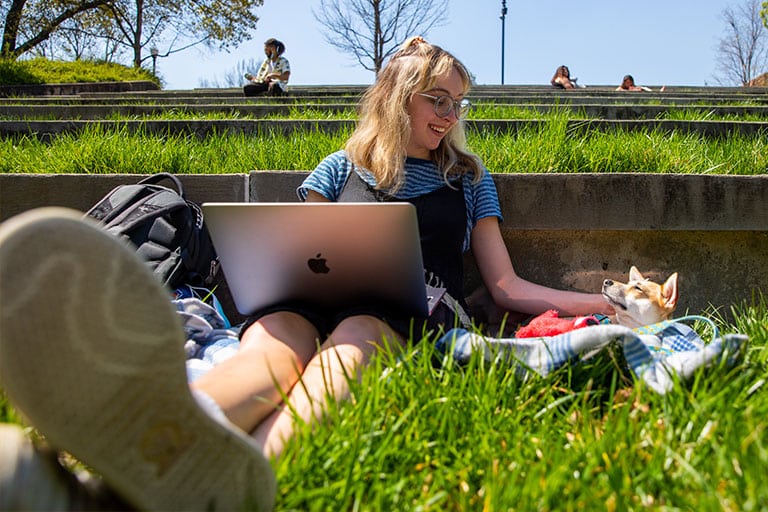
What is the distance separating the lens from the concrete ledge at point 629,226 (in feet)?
9.88

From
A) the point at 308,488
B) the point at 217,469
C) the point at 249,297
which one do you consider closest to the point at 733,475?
the point at 308,488

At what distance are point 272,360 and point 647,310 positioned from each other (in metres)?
1.33

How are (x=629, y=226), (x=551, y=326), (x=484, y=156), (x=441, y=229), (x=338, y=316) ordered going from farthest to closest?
(x=484, y=156), (x=629, y=226), (x=441, y=229), (x=551, y=326), (x=338, y=316)

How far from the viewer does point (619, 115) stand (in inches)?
244

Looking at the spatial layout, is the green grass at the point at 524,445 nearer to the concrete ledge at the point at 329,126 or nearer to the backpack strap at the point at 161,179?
the backpack strap at the point at 161,179

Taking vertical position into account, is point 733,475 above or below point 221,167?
below

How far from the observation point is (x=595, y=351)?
1810 millimetres

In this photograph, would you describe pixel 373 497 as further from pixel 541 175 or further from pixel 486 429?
pixel 541 175

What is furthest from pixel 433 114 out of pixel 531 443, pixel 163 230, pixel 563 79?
pixel 563 79

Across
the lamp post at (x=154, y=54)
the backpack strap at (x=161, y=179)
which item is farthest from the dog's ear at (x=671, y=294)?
the lamp post at (x=154, y=54)

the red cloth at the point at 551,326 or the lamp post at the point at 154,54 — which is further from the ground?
the lamp post at the point at 154,54

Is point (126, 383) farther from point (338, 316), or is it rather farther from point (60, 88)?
point (60, 88)

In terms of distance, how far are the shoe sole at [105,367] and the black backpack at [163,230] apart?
1.58 metres

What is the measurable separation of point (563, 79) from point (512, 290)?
1187 cm
